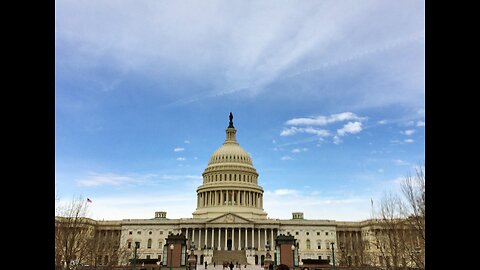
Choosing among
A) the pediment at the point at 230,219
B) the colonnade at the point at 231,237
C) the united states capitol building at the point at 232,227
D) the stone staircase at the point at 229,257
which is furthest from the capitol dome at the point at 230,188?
the stone staircase at the point at 229,257

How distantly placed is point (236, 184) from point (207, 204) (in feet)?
32.2

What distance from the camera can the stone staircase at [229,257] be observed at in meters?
97.9

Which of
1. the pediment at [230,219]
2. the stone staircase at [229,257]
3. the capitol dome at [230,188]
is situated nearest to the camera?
the stone staircase at [229,257]

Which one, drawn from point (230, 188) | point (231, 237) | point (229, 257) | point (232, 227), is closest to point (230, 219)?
point (232, 227)

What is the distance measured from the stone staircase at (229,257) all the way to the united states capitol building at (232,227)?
0.57 m

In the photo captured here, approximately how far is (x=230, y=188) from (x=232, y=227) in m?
13.4

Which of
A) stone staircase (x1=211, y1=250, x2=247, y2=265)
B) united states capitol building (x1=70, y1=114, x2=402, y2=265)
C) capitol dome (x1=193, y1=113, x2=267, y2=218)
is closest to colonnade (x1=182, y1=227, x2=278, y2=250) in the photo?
united states capitol building (x1=70, y1=114, x2=402, y2=265)

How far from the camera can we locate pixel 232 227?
11406 cm

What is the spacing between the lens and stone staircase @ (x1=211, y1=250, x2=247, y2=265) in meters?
97.9

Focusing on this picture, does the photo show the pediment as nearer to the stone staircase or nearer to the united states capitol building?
the united states capitol building

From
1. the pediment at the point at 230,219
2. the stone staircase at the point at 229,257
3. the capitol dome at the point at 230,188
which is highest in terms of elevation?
the capitol dome at the point at 230,188

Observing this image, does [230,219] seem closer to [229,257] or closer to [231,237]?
[231,237]

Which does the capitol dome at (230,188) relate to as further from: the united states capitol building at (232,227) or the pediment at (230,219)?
the pediment at (230,219)
